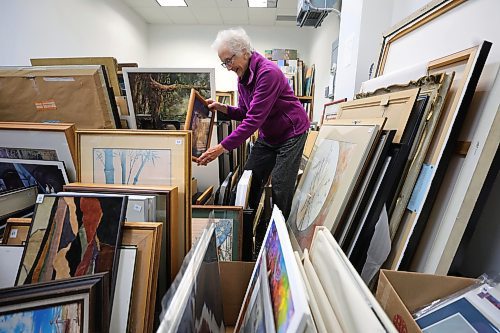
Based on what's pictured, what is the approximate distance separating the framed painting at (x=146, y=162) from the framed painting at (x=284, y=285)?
1.29 feet

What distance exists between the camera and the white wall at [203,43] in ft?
15.9

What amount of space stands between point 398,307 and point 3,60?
129 inches

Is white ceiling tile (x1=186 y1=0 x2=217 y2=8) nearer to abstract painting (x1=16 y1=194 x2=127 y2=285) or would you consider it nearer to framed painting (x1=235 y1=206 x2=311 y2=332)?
abstract painting (x1=16 y1=194 x2=127 y2=285)

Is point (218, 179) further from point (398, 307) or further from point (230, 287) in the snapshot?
point (398, 307)

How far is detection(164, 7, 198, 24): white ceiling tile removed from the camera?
4309 millimetres

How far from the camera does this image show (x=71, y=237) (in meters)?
0.72

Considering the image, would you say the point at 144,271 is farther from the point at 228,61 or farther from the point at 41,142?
the point at 228,61

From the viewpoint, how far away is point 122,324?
654 mm

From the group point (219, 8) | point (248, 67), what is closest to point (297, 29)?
point (219, 8)

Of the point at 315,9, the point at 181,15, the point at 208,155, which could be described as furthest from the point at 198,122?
the point at 181,15

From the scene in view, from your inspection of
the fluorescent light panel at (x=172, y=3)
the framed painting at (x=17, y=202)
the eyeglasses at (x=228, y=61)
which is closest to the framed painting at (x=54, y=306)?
the framed painting at (x=17, y=202)

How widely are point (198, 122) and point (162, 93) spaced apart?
25cm

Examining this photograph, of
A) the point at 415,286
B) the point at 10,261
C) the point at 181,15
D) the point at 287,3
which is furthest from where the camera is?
the point at 181,15

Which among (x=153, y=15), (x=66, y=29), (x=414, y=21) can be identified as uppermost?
(x=153, y=15)
